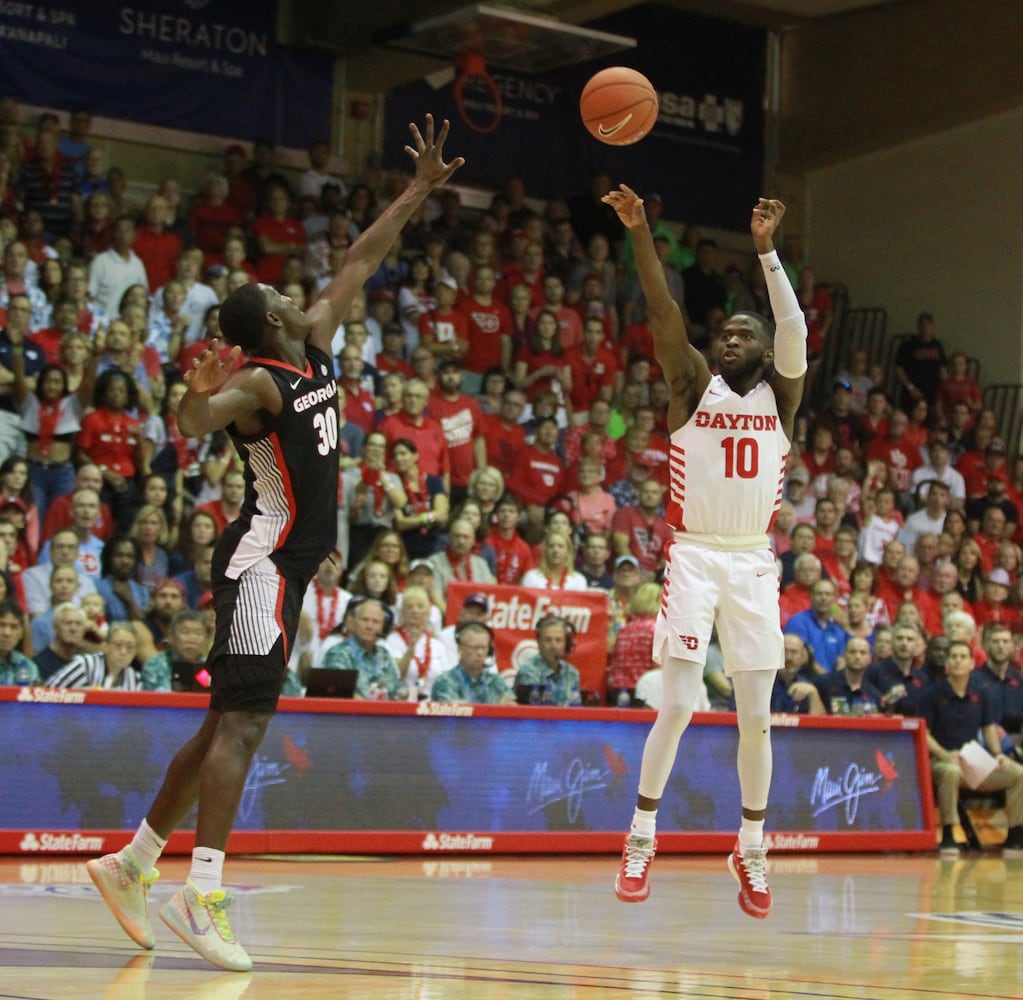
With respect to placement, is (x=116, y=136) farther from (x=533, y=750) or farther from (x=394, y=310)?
Answer: (x=533, y=750)

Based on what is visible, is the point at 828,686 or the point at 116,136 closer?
the point at 828,686

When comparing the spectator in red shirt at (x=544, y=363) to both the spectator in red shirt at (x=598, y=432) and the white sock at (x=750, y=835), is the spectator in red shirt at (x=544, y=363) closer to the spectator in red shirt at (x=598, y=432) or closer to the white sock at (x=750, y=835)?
the spectator in red shirt at (x=598, y=432)

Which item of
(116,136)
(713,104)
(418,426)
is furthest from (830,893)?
(713,104)

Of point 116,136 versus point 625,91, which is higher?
point 116,136

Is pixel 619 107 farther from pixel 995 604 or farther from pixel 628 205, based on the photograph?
pixel 995 604

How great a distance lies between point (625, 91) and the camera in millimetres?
8086

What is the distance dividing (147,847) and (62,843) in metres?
3.98

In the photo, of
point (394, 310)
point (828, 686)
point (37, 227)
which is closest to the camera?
point (828, 686)

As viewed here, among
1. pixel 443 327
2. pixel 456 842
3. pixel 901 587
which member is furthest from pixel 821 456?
pixel 456 842

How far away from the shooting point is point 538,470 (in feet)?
55.1

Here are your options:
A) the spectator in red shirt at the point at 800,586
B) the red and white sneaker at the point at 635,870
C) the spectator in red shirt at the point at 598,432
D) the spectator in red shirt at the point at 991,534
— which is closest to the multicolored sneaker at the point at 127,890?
the red and white sneaker at the point at 635,870

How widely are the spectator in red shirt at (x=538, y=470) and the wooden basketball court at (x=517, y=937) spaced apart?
6.35 meters

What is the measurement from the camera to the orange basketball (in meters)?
8.08

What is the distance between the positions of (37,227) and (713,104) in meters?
11.7
